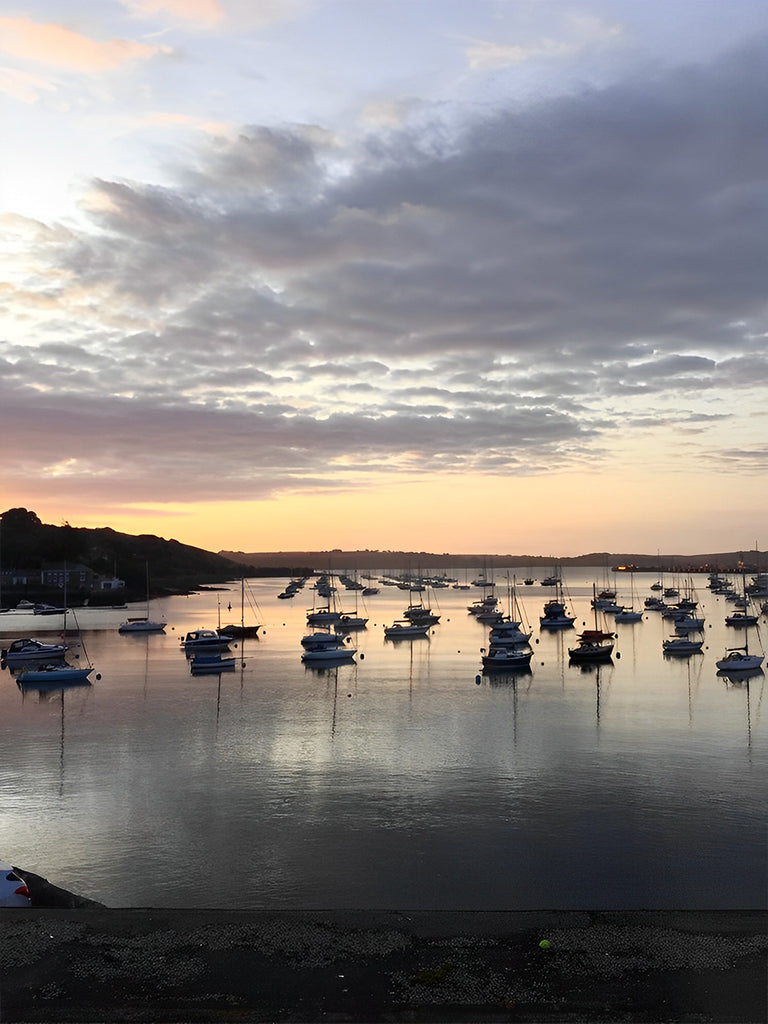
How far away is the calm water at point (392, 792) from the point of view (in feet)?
81.1

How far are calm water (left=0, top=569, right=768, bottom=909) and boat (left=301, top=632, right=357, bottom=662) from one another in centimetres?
1069

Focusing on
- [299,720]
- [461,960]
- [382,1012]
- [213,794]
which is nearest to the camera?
[382,1012]

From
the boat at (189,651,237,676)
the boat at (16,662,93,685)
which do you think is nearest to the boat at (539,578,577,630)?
the boat at (189,651,237,676)

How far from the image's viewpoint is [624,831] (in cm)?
2919

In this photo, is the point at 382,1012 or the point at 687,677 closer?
the point at 382,1012

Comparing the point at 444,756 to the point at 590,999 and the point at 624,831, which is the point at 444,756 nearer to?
the point at 624,831

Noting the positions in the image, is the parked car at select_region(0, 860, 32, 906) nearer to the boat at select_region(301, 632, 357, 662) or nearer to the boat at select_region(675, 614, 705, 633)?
the boat at select_region(301, 632, 357, 662)

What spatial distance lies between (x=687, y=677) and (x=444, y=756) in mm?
38957

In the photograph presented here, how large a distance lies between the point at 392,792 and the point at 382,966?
63.3 ft

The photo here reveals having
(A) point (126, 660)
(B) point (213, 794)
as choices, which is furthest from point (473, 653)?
(B) point (213, 794)

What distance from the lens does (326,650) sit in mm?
81188

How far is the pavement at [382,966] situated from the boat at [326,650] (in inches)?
2427

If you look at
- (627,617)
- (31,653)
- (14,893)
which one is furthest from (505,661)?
(627,617)

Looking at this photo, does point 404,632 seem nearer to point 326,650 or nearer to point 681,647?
point 326,650
